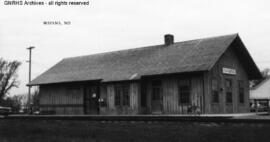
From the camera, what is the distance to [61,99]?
27.9m

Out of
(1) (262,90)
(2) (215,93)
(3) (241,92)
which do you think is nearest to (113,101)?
(2) (215,93)

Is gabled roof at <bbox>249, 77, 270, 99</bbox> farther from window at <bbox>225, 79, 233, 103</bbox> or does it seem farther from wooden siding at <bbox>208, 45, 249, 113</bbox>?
window at <bbox>225, 79, 233, 103</bbox>

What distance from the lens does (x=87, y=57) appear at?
31.1 metres

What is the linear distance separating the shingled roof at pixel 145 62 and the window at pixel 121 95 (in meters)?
0.64

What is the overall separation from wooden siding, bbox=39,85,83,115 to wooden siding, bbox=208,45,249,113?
31.0ft

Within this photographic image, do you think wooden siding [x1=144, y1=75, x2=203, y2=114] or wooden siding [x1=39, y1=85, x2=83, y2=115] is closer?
wooden siding [x1=144, y1=75, x2=203, y2=114]

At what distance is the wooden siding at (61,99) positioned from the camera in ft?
87.7

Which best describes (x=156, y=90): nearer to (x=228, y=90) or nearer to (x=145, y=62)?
(x=145, y=62)

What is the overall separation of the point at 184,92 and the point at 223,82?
273 cm

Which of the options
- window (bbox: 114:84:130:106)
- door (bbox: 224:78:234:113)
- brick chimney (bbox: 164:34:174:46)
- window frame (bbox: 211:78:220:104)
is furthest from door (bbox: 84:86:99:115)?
door (bbox: 224:78:234:113)

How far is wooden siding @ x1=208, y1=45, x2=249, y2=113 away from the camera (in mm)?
21078

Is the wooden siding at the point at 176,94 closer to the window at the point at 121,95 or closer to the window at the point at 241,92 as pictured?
the window at the point at 121,95

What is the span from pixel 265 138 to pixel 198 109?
1170cm

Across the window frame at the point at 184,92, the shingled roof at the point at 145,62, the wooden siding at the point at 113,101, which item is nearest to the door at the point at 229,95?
the shingled roof at the point at 145,62
